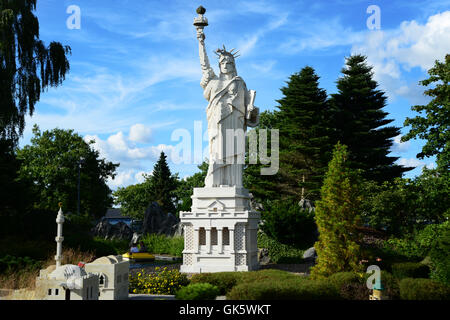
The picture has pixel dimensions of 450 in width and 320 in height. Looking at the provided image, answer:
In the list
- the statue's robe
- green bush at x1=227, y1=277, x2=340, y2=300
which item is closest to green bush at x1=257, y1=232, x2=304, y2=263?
the statue's robe

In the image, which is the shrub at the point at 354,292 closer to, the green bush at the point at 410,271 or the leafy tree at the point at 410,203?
the green bush at the point at 410,271

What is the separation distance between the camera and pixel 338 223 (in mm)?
13492

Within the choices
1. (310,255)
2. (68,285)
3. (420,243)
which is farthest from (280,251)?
(68,285)

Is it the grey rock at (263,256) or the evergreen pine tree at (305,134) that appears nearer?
the grey rock at (263,256)

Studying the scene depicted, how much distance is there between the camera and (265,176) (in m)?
33.9

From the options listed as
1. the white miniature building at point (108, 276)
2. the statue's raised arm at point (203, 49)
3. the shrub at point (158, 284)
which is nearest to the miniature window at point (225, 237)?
the shrub at point (158, 284)

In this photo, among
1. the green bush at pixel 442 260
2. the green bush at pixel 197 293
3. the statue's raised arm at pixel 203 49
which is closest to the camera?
the green bush at pixel 197 293

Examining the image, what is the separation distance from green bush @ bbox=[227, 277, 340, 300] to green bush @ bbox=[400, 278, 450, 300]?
6.15 ft

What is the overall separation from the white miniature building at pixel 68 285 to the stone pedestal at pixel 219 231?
8229 mm

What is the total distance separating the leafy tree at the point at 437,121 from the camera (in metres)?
16.1

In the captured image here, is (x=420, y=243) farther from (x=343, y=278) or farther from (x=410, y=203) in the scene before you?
(x=343, y=278)

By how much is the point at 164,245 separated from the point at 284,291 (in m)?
17.2
